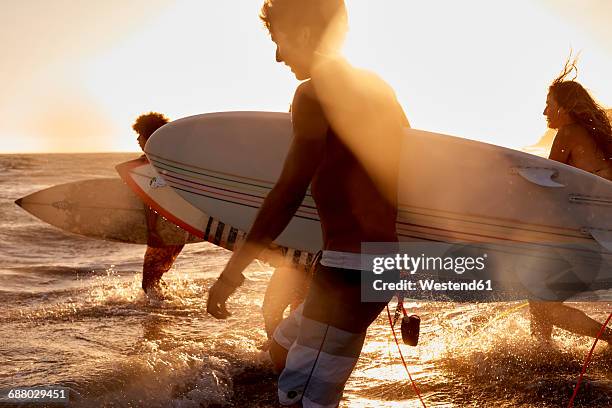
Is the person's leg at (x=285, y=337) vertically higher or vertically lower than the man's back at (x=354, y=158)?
lower

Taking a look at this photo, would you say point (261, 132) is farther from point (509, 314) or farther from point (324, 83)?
point (324, 83)

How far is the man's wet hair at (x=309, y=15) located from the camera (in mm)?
1704

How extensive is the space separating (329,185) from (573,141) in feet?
10.8

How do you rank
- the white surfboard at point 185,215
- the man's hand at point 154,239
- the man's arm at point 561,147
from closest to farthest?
the man's arm at point 561,147
the white surfboard at point 185,215
the man's hand at point 154,239

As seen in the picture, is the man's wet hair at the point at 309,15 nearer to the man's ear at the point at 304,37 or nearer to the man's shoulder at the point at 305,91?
the man's ear at the point at 304,37

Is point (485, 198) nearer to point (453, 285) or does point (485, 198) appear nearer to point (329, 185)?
point (453, 285)

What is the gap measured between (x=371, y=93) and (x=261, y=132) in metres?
3.23

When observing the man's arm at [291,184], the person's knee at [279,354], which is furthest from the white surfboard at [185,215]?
the man's arm at [291,184]

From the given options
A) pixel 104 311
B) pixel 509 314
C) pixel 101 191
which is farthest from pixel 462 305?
pixel 101 191

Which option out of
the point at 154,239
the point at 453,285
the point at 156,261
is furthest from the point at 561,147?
the point at 156,261

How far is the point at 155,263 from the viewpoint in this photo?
6.32 metres

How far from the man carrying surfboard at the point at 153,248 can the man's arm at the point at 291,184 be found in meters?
4.42

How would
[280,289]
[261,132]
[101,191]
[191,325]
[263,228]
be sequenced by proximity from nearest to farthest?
[263,228] < [280,289] < [261,132] < [191,325] < [101,191]

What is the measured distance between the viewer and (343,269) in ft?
5.78
